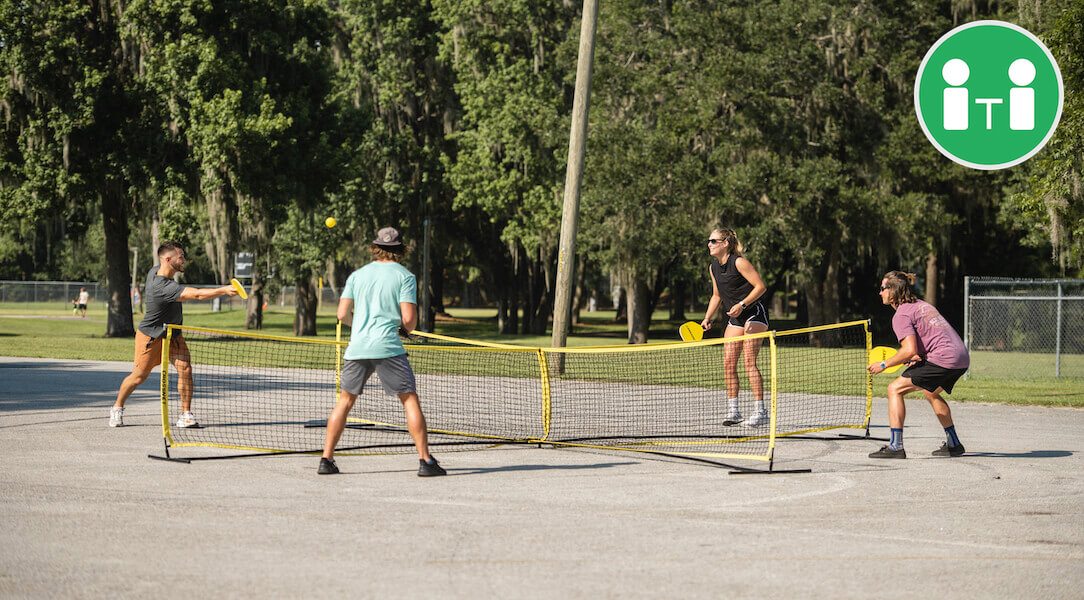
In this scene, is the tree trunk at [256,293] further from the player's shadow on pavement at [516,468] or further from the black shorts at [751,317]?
the player's shadow on pavement at [516,468]

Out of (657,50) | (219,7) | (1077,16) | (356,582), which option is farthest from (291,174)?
(356,582)

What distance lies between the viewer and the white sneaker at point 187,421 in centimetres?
1094

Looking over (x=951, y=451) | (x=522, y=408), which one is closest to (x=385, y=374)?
(x=951, y=451)

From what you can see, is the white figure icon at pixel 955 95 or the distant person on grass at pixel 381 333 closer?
the distant person on grass at pixel 381 333

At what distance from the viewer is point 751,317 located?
11203 millimetres

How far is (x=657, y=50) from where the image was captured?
112 ft

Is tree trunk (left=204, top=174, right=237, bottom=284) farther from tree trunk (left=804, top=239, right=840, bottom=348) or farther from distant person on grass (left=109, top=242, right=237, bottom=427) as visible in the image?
distant person on grass (left=109, top=242, right=237, bottom=427)

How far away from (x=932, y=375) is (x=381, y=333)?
4619 mm

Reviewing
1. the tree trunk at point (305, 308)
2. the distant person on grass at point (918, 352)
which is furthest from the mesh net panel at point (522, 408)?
the tree trunk at point (305, 308)

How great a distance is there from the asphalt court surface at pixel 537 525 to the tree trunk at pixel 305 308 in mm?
29115

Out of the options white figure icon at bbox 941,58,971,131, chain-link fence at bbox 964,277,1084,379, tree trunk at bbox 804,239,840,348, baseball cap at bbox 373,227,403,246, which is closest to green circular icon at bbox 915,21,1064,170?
white figure icon at bbox 941,58,971,131

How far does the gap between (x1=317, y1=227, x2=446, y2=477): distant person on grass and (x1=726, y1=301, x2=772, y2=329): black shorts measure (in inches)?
166

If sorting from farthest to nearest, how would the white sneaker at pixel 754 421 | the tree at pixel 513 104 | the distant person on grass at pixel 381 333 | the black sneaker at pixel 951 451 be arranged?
the tree at pixel 513 104
the white sneaker at pixel 754 421
the black sneaker at pixel 951 451
the distant person on grass at pixel 381 333

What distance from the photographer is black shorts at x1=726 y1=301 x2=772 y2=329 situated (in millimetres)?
11195
